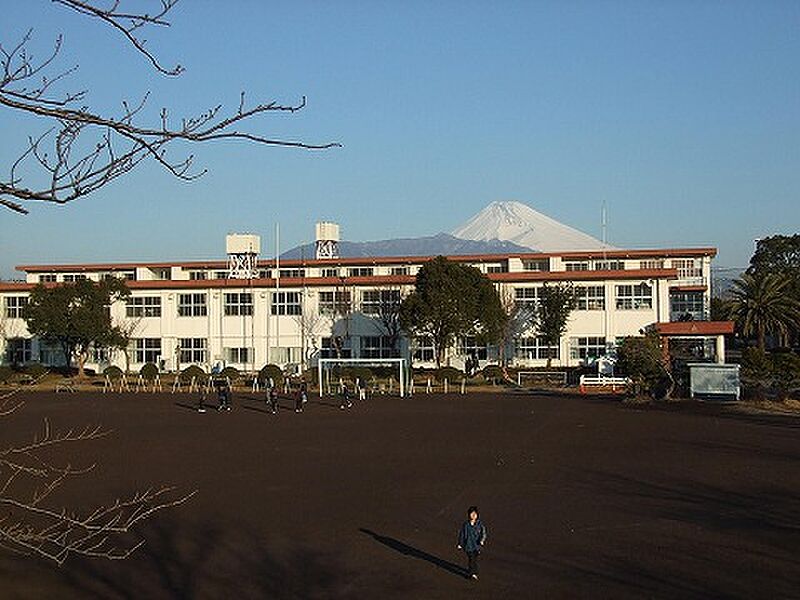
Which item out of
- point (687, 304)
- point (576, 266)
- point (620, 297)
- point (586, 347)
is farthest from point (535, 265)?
point (687, 304)

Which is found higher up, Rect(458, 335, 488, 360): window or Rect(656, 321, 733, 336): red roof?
Rect(656, 321, 733, 336): red roof

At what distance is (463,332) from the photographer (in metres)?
45.5


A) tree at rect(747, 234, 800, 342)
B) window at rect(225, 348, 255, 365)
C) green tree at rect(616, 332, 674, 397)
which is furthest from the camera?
tree at rect(747, 234, 800, 342)

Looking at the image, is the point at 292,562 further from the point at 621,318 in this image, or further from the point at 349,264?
the point at 349,264

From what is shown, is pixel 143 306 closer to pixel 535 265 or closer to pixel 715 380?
pixel 535 265

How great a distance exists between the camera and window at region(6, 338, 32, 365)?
55.3 m

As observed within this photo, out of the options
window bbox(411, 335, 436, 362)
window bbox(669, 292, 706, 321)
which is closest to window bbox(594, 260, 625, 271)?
window bbox(669, 292, 706, 321)

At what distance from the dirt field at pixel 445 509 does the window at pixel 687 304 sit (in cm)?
3101

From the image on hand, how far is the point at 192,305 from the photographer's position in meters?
53.0

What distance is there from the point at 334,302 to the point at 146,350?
36.0 ft

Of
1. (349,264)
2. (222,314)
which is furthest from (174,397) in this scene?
(349,264)

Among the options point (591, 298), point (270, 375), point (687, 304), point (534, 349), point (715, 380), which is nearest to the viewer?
point (715, 380)

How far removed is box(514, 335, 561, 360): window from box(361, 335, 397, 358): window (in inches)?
269

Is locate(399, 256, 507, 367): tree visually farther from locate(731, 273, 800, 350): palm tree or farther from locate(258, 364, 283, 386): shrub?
locate(731, 273, 800, 350): palm tree
